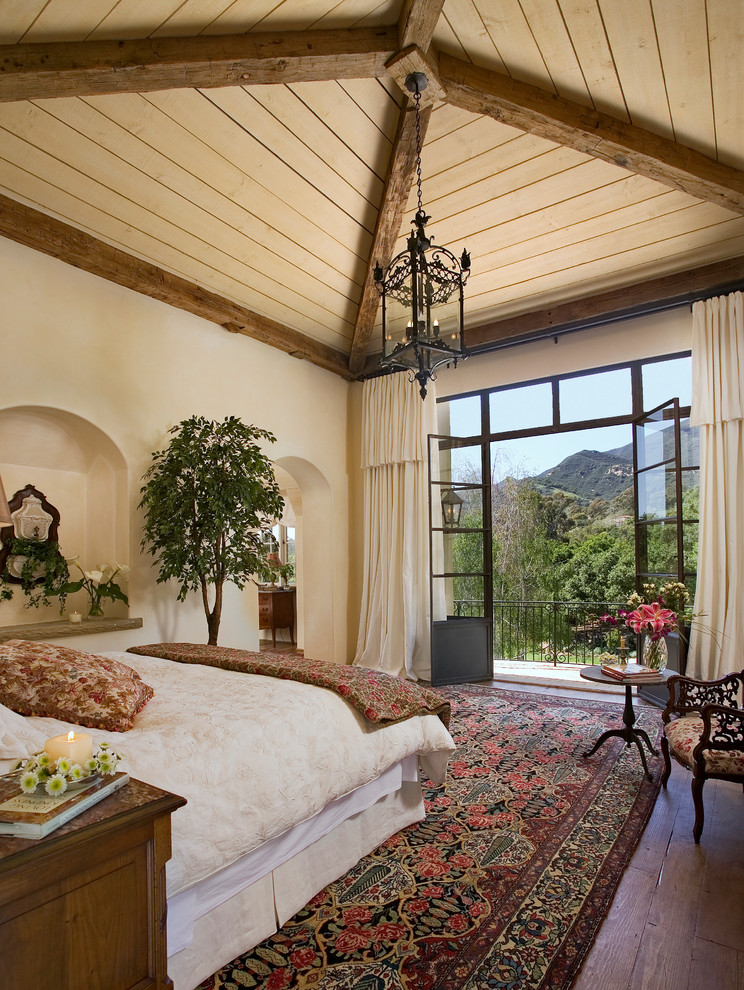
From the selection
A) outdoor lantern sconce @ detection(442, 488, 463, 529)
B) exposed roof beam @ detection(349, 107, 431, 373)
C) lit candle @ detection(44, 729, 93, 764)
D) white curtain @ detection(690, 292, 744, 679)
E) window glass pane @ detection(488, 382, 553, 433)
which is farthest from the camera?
outdoor lantern sconce @ detection(442, 488, 463, 529)

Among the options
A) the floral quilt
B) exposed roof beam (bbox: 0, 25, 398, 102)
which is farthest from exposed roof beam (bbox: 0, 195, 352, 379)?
the floral quilt

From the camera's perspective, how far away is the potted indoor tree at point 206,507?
4.21 metres

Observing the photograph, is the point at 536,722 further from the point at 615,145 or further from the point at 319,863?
the point at 615,145

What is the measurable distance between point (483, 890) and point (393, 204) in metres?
4.12

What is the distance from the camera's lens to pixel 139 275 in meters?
4.44

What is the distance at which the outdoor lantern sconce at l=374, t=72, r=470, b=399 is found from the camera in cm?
302

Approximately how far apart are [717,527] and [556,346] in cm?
219

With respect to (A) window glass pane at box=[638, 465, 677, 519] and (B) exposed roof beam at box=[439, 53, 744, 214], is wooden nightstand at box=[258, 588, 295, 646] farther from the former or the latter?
(B) exposed roof beam at box=[439, 53, 744, 214]

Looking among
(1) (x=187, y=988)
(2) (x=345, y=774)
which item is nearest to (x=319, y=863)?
(2) (x=345, y=774)

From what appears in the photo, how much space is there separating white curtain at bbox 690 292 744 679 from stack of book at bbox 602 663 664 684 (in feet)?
4.35

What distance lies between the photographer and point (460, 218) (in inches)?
176

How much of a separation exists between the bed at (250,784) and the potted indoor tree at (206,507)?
65.2 inches

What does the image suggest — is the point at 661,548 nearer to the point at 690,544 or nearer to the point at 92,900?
the point at 690,544

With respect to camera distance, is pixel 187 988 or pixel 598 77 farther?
pixel 598 77
